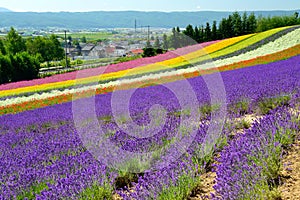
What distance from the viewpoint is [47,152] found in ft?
15.1

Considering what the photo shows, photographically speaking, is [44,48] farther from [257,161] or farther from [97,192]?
[257,161]

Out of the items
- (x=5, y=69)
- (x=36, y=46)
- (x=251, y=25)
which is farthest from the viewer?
(x=36, y=46)

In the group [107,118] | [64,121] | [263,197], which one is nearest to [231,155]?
[263,197]

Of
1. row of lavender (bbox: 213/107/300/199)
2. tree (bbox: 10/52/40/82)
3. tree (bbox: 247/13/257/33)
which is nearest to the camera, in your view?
row of lavender (bbox: 213/107/300/199)

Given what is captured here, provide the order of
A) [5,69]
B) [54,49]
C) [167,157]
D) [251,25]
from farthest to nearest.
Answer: [54,49], [251,25], [5,69], [167,157]

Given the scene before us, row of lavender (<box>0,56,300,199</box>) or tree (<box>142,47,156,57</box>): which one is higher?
row of lavender (<box>0,56,300,199</box>)

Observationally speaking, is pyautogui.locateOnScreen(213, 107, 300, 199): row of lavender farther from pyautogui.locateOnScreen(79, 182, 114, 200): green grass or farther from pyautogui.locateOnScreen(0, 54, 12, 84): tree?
pyautogui.locateOnScreen(0, 54, 12, 84): tree

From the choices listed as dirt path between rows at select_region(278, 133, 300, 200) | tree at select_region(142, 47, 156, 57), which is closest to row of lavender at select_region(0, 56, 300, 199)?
dirt path between rows at select_region(278, 133, 300, 200)

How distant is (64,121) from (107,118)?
113 cm

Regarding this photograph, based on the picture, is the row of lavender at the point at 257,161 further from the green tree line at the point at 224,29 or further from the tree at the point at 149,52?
the green tree line at the point at 224,29

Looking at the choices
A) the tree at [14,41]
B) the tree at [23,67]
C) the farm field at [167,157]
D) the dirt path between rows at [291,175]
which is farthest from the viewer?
the tree at [14,41]

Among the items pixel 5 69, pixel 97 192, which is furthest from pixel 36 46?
pixel 97 192

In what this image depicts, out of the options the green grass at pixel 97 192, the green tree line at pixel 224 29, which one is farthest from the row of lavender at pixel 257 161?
the green tree line at pixel 224 29

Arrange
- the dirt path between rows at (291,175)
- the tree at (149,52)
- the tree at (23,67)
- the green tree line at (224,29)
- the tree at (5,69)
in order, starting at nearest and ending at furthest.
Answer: the dirt path between rows at (291,175)
the tree at (5,69)
the tree at (23,67)
the tree at (149,52)
the green tree line at (224,29)
